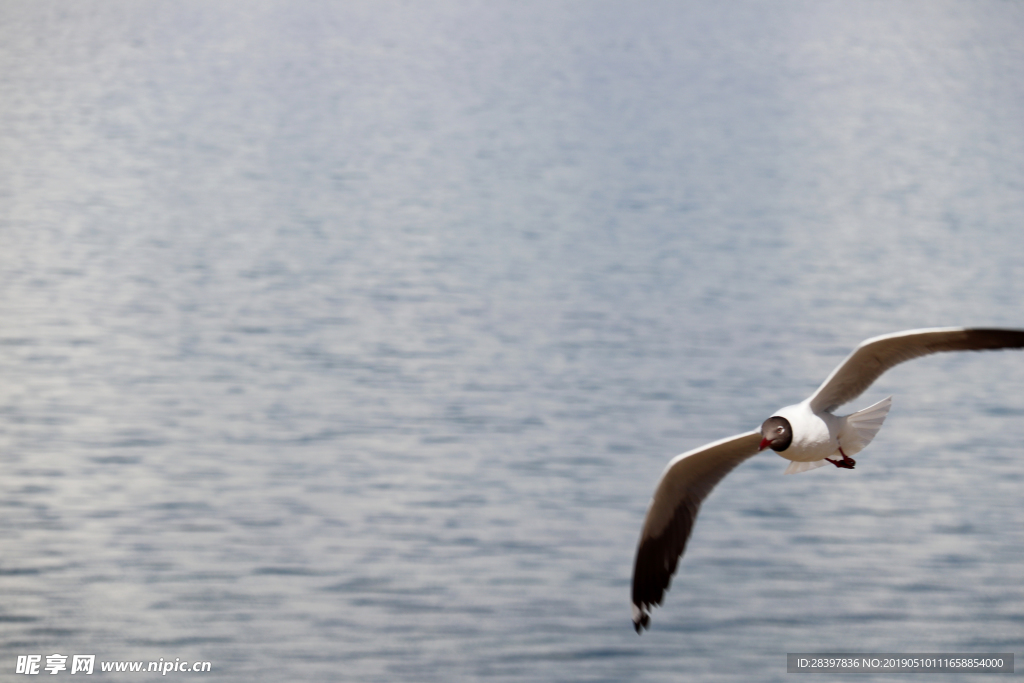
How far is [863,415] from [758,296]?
911cm

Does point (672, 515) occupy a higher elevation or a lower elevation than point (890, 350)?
lower

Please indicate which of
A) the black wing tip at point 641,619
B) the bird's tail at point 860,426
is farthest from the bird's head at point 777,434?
the black wing tip at point 641,619

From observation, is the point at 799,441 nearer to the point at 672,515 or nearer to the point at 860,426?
the point at 860,426

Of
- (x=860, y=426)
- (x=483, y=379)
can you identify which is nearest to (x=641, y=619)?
(x=860, y=426)

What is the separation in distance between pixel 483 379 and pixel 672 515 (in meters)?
5.62

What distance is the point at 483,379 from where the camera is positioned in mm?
11930

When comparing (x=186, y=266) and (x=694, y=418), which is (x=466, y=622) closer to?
(x=694, y=418)

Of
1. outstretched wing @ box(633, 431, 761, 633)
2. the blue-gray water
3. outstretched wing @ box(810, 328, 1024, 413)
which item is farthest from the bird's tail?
the blue-gray water

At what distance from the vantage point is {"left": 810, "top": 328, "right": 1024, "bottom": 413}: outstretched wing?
5.30 meters

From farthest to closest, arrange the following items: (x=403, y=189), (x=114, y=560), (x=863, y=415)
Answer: (x=403, y=189) < (x=114, y=560) < (x=863, y=415)

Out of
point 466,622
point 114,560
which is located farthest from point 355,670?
point 114,560

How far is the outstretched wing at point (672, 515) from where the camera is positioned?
20.9 ft

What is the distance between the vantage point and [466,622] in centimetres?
744

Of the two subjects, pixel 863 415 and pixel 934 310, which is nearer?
pixel 863 415
